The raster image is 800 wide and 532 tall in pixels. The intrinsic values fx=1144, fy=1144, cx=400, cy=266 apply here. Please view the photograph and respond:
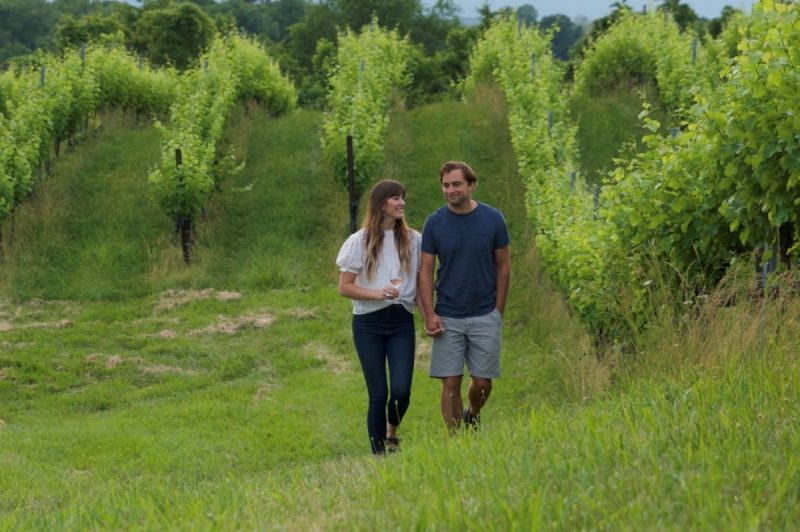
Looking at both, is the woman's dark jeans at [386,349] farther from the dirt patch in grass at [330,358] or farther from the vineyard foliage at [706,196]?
the dirt patch in grass at [330,358]

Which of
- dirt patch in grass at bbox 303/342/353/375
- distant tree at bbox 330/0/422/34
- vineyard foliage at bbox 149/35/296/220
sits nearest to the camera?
dirt patch in grass at bbox 303/342/353/375

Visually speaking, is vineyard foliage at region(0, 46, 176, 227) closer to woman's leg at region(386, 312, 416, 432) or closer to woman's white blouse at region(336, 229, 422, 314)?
woman's white blouse at region(336, 229, 422, 314)

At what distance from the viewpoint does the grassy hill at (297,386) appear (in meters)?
3.95

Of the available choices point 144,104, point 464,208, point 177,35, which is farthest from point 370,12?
point 464,208

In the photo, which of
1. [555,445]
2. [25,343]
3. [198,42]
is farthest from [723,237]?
[198,42]

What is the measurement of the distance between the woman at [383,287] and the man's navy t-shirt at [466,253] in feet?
0.63

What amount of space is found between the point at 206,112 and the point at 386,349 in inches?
558

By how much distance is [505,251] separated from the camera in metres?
6.68

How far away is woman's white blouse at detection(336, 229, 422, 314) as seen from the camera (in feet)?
21.9

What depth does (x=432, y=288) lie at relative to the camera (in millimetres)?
6715

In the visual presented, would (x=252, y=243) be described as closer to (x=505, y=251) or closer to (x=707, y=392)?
(x=505, y=251)

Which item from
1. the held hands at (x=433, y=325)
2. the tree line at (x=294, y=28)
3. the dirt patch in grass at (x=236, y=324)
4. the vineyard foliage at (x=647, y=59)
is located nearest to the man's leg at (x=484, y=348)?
the held hands at (x=433, y=325)

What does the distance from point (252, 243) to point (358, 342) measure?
34.1 feet

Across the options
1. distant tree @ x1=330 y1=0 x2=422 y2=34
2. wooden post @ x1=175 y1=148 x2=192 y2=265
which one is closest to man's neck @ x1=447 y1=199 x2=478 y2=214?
wooden post @ x1=175 y1=148 x2=192 y2=265
